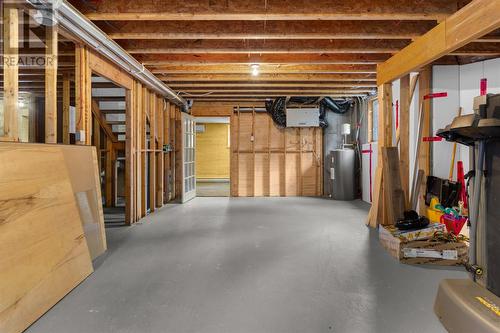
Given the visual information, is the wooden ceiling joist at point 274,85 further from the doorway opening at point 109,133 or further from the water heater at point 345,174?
the water heater at point 345,174

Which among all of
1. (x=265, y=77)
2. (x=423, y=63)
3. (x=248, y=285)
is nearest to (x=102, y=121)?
(x=265, y=77)

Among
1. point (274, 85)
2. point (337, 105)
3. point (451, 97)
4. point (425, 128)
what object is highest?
point (274, 85)

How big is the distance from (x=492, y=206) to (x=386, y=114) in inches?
87.4

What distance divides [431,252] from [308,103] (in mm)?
4685

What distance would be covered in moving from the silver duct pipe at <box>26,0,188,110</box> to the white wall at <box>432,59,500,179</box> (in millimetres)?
3857

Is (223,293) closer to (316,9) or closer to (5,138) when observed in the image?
(5,138)

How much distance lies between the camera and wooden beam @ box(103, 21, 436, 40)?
3.04 m

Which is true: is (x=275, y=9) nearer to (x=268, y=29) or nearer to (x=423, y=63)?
(x=268, y=29)

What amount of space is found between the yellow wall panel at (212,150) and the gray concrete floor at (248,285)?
6731 mm

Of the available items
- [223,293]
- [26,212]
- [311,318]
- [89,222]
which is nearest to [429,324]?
[311,318]

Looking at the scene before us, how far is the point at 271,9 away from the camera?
2.62m

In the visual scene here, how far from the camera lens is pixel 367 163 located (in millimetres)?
5930

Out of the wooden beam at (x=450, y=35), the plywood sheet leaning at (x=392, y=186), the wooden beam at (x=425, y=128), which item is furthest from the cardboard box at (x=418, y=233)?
the wooden beam at (x=450, y=35)

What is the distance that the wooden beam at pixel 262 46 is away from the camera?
3477 mm
